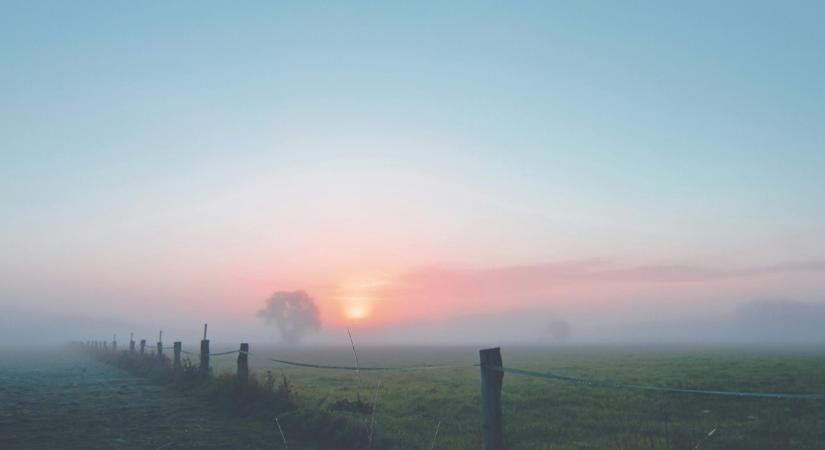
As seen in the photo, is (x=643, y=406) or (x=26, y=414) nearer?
(x=26, y=414)

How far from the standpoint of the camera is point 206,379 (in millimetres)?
17406

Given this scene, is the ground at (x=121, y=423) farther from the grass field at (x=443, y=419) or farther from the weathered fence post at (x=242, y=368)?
the weathered fence post at (x=242, y=368)

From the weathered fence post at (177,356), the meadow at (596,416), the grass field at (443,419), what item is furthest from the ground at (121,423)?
the weathered fence post at (177,356)

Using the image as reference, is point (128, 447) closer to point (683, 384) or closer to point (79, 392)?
point (79, 392)

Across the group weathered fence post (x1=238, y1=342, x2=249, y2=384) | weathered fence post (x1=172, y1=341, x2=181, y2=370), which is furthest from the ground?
weathered fence post (x1=172, y1=341, x2=181, y2=370)

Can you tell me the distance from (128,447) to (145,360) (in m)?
19.4

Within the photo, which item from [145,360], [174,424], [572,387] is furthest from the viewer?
[145,360]

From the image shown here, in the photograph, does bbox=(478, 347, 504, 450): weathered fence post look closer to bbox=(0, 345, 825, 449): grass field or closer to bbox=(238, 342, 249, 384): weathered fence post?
bbox=(0, 345, 825, 449): grass field

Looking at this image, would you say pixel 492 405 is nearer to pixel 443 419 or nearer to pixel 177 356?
pixel 443 419

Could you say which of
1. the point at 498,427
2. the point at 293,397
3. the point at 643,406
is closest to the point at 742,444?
the point at 643,406

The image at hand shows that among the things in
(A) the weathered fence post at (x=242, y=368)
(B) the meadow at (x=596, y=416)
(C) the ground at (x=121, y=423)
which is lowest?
(B) the meadow at (x=596, y=416)

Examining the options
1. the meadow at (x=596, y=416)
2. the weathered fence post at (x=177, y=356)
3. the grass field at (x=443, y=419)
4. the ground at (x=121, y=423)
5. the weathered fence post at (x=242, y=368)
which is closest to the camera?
the ground at (x=121, y=423)

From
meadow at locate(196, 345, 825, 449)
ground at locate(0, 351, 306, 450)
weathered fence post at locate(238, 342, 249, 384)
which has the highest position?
weathered fence post at locate(238, 342, 249, 384)

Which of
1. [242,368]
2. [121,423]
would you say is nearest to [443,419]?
[242,368]
